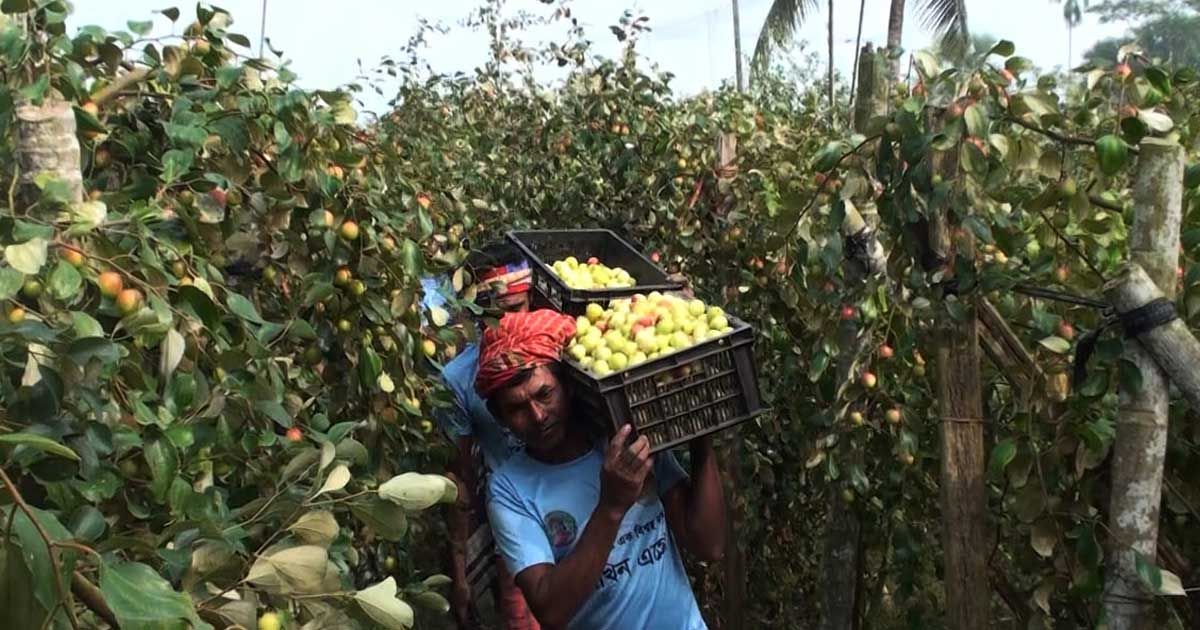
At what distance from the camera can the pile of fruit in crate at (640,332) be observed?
1956 millimetres

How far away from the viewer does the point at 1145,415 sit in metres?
1.55

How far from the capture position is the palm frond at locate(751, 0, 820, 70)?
19594 mm

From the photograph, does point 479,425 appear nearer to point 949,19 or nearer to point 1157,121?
point 1157,121

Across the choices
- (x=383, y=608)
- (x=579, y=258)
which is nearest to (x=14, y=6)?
(x=383, y=608)

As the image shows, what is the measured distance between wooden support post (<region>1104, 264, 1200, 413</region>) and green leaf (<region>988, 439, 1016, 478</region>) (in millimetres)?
285

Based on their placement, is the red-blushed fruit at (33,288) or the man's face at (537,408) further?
the man's face at (537,408)

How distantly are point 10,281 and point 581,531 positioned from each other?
1268 mm

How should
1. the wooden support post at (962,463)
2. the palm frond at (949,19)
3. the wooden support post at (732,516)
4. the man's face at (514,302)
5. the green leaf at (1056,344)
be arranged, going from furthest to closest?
1. the palm frond at (949,19)
2. the wooden support post at (732,516)
3. the man's face at (514,302)
4. the wooden support post at (962,463)
5. the green leaf at (1056,344)

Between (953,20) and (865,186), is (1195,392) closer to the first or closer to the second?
(865,186)

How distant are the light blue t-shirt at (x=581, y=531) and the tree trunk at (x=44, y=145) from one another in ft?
3.33

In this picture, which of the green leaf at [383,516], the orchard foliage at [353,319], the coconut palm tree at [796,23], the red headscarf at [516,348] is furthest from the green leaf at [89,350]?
the coconut palm tree at [796,23]

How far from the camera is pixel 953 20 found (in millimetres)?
19078

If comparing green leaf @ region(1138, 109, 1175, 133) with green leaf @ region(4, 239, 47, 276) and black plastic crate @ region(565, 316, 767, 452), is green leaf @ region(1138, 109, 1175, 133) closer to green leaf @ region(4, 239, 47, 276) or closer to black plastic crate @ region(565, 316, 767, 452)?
black plastic crate @ region(565, 316, 767, 452)

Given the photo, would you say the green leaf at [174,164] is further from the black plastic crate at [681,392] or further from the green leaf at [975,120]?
the green leaf at [975,120]
